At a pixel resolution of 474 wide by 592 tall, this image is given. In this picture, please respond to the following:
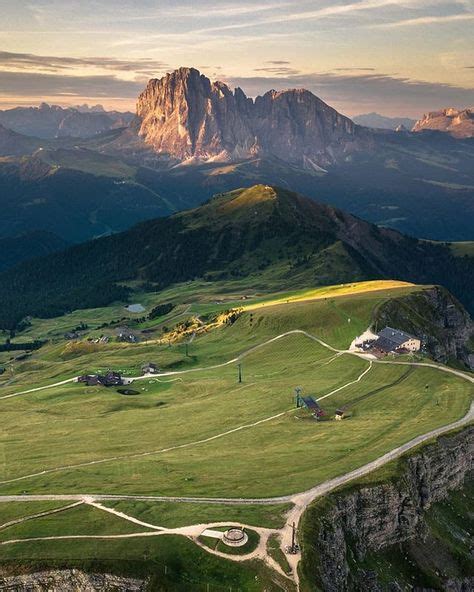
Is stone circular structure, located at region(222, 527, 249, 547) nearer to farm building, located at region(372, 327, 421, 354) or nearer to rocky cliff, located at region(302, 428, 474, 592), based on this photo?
rocky cliff, located at region(302, 428, 474, 592)

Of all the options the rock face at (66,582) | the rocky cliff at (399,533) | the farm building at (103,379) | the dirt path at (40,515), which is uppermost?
the dirt path at (40,515)

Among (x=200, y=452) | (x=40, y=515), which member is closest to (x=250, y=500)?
(x=200, y=452)

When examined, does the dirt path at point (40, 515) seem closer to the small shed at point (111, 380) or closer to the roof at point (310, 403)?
the roof at point (310, 403)

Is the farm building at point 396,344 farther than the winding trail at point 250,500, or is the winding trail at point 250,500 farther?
the farm building at point 396,344

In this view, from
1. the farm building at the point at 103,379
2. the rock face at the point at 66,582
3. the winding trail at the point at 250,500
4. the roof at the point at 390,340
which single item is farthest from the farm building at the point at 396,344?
the rock face at the point at 66,582

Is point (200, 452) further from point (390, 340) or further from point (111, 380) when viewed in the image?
point (390, 340)

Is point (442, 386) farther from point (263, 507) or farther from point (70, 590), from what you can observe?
point (70, 590)

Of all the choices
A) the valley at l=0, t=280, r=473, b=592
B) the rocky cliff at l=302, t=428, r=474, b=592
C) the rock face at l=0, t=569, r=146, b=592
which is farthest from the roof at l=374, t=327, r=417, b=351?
the rock face at l=0, t=569, r=146, b=592
